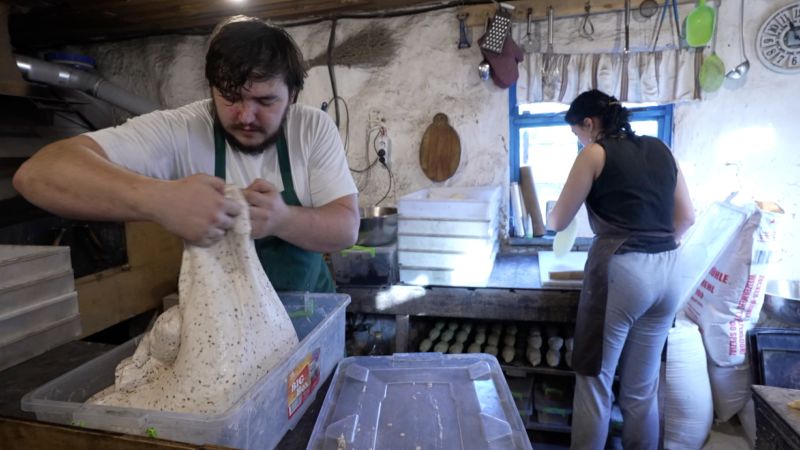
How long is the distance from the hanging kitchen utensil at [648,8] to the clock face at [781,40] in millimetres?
573

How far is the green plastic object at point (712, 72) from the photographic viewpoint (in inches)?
100.0

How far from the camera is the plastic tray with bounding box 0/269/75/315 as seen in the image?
3.74 ft

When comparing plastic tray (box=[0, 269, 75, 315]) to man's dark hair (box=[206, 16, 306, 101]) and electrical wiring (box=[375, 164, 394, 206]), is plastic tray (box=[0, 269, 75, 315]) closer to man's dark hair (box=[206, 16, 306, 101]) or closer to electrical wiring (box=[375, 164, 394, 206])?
man's dark hair (box=[206, 16, 306, 101])

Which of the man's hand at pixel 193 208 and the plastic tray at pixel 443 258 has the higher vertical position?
the man's hand at pixel 193 208

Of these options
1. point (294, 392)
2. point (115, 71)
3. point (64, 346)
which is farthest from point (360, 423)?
point (115, 71)

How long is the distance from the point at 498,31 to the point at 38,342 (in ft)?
8.83

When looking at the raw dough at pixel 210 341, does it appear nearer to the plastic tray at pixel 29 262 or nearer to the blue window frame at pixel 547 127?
the plastic tray at pixel 29 262

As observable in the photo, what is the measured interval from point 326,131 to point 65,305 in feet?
3.11

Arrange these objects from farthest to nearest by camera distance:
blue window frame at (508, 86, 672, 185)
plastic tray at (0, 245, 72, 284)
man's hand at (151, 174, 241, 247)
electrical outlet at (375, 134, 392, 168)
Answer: electrical outlet at (375, 134, 392, 168) → blue window frame at (508, 86, 672, 185) → plastic tray at (0, 245, 72, 284) → man's hand at (151, 174, 241, 247)

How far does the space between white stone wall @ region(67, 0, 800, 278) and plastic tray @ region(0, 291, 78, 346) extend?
217 cm

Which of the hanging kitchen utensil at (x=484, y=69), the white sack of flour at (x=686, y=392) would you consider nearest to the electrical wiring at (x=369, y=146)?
the hanging kitchen utensil at (x=484, y=69)

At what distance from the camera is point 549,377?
260cm

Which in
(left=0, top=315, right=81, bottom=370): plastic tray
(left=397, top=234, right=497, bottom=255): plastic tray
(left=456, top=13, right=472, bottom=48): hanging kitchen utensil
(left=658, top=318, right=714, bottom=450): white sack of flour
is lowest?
(left=658, top=318, right=714, bottom=450): white sack of flour

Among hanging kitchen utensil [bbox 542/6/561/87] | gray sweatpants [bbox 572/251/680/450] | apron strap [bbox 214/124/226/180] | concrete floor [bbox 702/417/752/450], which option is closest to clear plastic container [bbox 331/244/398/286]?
gray sweatpants [bbox 572/251/680/450]
